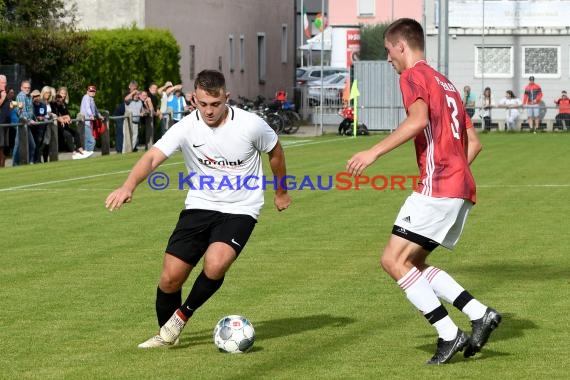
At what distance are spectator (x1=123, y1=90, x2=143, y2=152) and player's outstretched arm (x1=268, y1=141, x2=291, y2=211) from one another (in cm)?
2606

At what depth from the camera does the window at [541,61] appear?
179 ft

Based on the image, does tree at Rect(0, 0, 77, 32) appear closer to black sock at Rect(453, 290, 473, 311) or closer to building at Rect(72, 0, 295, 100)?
building at Rect(72, 0, 295, 100)

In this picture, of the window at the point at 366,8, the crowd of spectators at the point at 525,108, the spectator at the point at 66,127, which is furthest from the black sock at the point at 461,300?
the window at the point at 366,8

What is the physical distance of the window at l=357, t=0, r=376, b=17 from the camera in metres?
84.9

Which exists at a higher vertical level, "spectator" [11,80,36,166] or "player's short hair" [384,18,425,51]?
"player's short hair" [384,18,425,51]

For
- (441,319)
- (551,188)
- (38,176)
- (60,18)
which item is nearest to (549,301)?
(441,319)

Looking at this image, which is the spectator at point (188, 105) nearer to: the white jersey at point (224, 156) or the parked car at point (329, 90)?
the parked car at point (329, 90)

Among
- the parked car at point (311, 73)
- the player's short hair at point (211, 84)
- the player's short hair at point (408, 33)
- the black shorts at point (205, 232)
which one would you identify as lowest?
the black shorts at point (205, 232)

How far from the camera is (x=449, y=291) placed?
8867 mm

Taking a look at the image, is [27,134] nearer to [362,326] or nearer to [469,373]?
[362,326]

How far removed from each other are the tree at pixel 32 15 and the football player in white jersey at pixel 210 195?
103ft

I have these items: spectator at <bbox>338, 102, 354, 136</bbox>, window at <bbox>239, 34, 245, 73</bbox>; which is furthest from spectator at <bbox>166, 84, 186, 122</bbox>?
window at <bbox>239, 34, 245, 73</bbox>

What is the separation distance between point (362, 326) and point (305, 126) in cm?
4510

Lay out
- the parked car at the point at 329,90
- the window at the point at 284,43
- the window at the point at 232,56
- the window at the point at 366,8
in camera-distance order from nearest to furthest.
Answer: the parked car at the point at 329,90 → the window at the point at 232,56 → the window at the point at 284,43 → the window at the point at 366,8
